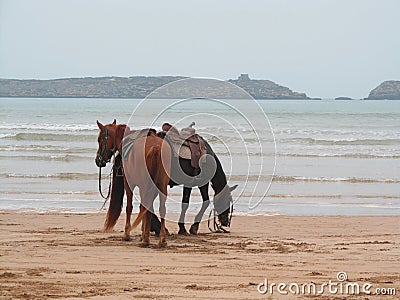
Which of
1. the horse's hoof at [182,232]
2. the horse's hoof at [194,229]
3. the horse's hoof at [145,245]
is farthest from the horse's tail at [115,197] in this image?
the horse's hoof at [145,245]

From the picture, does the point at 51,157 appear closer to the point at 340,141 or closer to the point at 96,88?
the point at 340,141

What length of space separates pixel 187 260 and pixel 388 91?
11021 cm

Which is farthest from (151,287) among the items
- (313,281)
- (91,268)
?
(313,281)

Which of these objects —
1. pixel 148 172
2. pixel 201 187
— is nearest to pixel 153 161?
pixel 148 172

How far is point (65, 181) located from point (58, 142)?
13.3 metres

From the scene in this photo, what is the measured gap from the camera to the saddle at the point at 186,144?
8.78 m

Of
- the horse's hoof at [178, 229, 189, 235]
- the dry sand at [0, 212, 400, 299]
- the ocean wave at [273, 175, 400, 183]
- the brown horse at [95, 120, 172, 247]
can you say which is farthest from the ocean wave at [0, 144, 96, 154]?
the brown horse at [95, 120, 172, 247]

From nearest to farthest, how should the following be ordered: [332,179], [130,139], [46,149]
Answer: [130,139], [332,179], [46,149]

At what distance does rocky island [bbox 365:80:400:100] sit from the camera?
108438 mm

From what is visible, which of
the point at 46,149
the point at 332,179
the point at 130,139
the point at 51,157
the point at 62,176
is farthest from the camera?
the point at 46,149

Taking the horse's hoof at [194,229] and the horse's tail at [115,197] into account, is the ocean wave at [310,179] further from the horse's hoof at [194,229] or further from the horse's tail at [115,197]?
the horse's tail at [115,197]

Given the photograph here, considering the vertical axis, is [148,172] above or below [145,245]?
above

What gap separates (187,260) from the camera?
7.20 meters

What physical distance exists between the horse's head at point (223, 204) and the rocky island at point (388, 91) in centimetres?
10175
